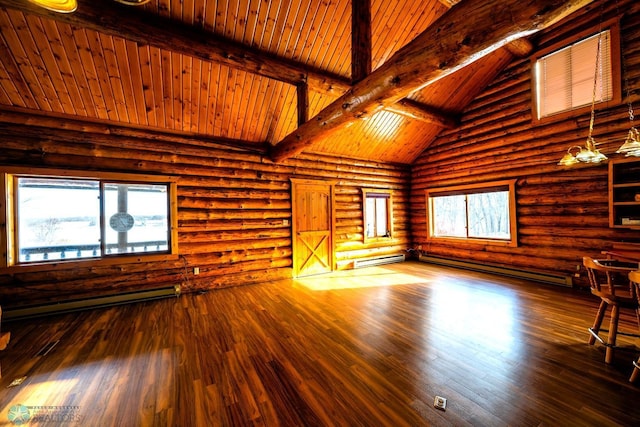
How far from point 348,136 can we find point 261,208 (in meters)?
3.15

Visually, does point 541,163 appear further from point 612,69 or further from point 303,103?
point 303,103

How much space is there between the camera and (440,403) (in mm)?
2045

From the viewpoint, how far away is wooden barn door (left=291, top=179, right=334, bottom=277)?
259 inches

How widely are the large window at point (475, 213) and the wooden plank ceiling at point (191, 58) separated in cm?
320

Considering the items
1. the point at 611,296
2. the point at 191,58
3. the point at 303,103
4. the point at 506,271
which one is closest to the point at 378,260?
the point at 506,271

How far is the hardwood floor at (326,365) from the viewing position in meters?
1.98

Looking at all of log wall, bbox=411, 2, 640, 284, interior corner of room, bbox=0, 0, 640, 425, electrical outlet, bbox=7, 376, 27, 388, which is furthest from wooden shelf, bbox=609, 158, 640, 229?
electrical outlet, bbox=7, 376, 27, 388

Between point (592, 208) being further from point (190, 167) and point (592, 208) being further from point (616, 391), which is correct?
point (190, 167)

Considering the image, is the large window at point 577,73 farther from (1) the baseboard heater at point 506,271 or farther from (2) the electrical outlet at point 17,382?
(2) the electrical outlet at point 17,382

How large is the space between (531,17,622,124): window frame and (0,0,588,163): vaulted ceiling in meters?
0.48

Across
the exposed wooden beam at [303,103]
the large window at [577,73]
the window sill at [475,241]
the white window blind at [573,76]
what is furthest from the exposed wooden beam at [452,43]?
the window sill at [475,241]

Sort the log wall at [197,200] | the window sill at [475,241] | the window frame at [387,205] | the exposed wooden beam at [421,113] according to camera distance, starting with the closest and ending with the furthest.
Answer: the log wall at [197,200], the exposed wooden beam at [421,113], the window sill at [475,241], the window frame at [387,205]

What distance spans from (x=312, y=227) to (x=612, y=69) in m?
6.84

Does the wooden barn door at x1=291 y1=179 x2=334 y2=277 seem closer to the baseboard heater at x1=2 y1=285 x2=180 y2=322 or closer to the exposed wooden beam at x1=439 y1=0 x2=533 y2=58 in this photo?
the baseboard heater at x1=2 y1=285 x2=180 y2=322
